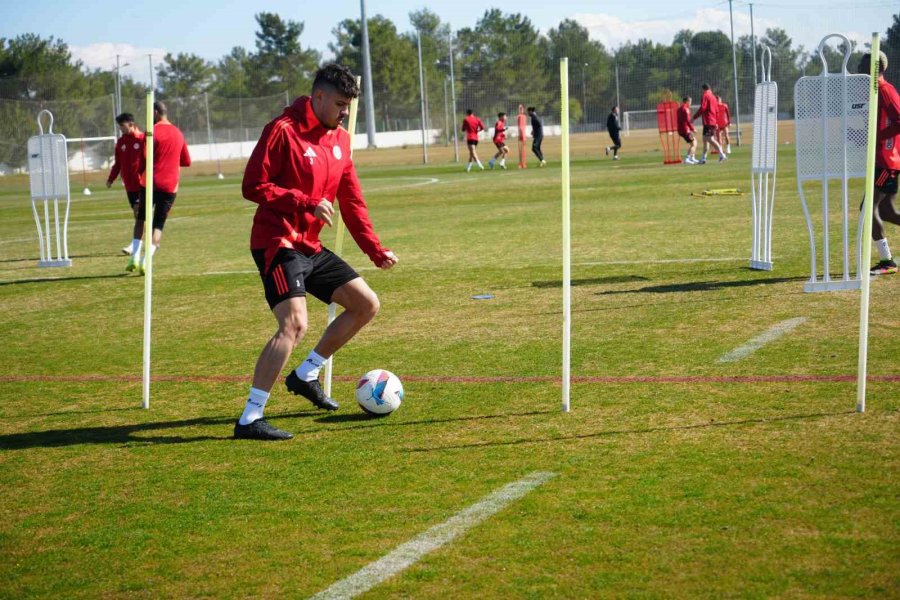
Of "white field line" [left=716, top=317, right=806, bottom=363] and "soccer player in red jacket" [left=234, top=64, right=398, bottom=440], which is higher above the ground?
"soccer player in red jacket" [left=234, top=64, right=398, bottom=440]

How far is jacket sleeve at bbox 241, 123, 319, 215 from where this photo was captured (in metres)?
6.28

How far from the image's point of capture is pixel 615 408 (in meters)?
6.76

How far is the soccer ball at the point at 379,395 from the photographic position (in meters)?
6.87

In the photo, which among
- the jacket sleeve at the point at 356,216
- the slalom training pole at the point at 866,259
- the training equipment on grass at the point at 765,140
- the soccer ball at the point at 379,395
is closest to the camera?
the slalom training pole at the point at 866,259

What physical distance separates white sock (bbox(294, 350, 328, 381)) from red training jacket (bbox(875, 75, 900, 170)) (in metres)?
6.59

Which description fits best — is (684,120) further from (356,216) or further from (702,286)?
(356,216)

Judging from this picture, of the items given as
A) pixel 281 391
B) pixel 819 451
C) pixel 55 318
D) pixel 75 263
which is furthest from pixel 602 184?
pixel 819 451

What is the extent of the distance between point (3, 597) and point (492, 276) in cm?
948

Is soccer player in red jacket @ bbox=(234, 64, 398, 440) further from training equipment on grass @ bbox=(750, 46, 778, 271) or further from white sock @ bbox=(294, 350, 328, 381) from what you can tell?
training equipment on grass @ bbox=(750, 46, 778, 271)

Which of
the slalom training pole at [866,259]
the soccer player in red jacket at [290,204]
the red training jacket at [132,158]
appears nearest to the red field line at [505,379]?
the slalom training pole at [866,259]

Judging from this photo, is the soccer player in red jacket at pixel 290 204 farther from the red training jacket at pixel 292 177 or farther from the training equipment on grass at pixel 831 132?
the training equipment on grass at pixel 831 132

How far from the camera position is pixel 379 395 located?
687 centimetres

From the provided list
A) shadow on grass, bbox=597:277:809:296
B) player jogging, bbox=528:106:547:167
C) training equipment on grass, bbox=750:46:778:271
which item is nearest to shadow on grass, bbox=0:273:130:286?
shadow on grass, bbox=597:277:809:296

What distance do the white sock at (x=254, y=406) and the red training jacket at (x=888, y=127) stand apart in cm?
719
